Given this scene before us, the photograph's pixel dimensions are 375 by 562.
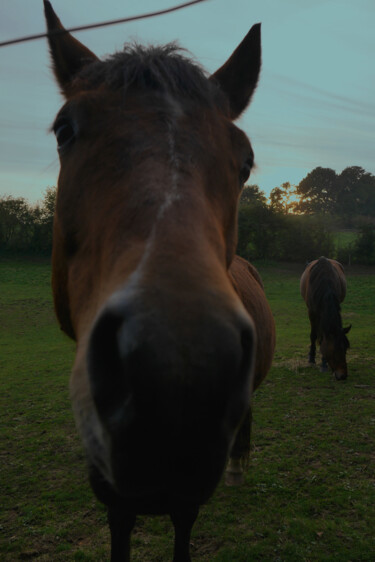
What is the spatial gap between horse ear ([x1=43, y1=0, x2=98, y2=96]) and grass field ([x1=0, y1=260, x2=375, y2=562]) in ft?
6.39

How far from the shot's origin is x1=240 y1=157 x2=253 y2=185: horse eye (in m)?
2.13

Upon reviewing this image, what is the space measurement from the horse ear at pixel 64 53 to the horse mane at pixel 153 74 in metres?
0.37

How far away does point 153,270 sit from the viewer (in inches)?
42.3

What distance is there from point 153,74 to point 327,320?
7884mm

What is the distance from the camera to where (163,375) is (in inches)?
36.4

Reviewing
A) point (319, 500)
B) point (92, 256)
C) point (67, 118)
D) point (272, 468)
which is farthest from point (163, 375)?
point (272, 468)

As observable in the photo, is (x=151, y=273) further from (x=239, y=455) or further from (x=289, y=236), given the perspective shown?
(x=289, y=236)

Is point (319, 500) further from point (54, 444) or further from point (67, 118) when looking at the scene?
Result: point (67, 118)

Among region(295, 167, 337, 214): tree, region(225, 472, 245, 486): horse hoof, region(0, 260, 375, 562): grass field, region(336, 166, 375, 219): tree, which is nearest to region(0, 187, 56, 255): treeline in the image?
region(0, 260, 375, 562): grass field

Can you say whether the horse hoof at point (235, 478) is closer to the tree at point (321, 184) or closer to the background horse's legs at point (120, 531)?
the background horse's legs at point (120, 531)

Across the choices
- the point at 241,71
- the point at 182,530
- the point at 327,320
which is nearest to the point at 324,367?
the point at 327,320

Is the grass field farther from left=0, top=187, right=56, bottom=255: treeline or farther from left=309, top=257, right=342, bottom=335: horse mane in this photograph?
left=0, top=187, right=56, bottom=255: treeline

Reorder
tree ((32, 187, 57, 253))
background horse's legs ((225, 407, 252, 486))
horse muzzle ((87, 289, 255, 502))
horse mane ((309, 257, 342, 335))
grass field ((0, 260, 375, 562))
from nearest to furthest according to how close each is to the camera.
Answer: horse muzzle ((87, 289, 255, 502))
grass field ((0, 260, 375, 562))
background horse's legs ((225, 407, 252, 486))
horse mane ((309, 257, 342, 335))
tree ((32, 187, 57, 253))

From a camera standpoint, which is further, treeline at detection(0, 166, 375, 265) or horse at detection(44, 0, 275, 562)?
treeline at detection(0, 166, 375, 265)
